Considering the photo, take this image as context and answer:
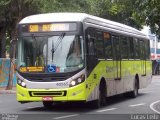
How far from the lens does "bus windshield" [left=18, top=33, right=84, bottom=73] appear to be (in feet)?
53.8

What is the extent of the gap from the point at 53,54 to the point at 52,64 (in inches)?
13.0

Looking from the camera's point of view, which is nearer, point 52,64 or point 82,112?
point 52,64

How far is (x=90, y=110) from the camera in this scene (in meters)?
17.4

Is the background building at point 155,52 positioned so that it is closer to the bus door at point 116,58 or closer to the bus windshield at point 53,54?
the bus door at point 116,58

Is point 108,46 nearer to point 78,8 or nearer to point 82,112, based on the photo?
point 82,112

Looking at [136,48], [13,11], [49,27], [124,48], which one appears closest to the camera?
[49,27]

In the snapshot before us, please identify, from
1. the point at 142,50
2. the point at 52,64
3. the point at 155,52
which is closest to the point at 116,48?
the point at 52,64

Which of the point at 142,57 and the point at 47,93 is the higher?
the point at 142,57

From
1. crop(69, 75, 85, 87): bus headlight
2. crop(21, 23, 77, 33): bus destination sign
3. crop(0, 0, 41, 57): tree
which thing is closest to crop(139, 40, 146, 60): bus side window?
crop(0, 0, 41, 57): tree

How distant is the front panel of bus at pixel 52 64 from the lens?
53.4 feet

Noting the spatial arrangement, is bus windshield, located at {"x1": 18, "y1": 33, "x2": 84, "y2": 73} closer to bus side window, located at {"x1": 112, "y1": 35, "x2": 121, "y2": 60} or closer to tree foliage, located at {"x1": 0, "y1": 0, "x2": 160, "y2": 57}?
tree foliage, located at {"x1": 0, "y1": 0, "x2": 160, "y2": 57}

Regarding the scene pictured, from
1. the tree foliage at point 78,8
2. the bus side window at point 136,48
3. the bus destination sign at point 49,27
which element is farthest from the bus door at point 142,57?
the bus destination sign at point 49,27

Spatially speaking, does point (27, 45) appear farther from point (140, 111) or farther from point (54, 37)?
point (140, 111)

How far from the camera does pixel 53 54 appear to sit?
16.5 meters
